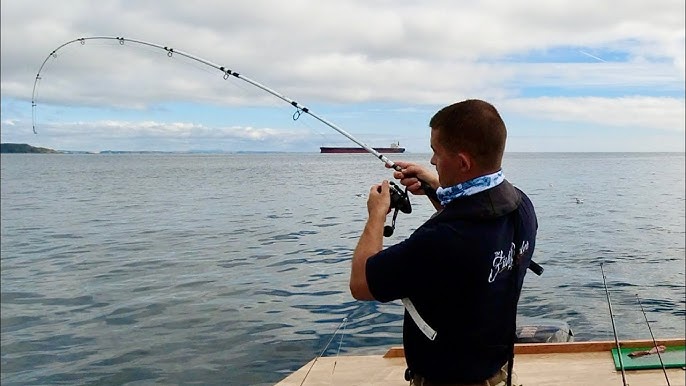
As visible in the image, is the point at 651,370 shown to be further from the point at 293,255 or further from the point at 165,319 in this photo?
the point at 293,255

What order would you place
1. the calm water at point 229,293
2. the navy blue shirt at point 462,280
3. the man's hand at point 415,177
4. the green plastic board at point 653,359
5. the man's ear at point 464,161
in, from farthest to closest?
the calm water at point 229,293 < the green plastic board at point 653,359 < the man's hand at point 415,177 < the man's ear at point 464,161 < the navy blue shirt at point 462,280

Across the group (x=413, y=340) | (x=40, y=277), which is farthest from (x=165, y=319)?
(x=413, y=340)

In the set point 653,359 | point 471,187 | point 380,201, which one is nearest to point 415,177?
point 380,201

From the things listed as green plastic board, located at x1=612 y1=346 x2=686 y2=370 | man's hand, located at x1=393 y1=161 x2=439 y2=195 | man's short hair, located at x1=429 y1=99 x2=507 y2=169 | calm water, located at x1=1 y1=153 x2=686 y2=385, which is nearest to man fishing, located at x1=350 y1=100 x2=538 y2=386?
man's short hair, located at x1=429 y1=99 x2=507 y2=169

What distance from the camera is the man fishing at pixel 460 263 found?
2703 millimetres

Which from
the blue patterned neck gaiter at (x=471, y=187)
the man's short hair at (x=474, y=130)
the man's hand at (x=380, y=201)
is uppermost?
the man's short hair at (x=474, y=130)

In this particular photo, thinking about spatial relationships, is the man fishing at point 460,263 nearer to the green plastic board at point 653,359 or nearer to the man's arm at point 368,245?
the man's arm at point 368,245

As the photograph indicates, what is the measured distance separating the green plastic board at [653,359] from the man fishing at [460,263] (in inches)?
144

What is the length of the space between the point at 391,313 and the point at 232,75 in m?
5.76

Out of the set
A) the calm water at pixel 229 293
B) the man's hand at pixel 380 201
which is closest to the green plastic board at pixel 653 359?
the calm water at pixel 229 293

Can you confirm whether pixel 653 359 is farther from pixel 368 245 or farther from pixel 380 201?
pixel 368 245

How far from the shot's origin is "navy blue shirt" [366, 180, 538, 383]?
2693 millimetres

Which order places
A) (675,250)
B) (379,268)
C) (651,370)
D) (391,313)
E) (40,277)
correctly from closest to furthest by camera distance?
(379,268)
(651,370)
(391,313)
(40,277)
(675,250)

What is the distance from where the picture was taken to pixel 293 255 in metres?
17.2
